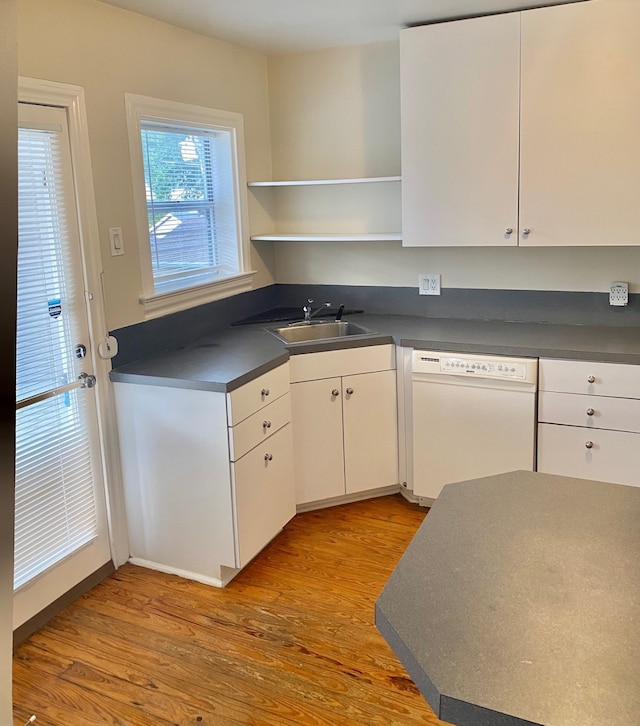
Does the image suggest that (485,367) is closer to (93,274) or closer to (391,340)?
(391,340)

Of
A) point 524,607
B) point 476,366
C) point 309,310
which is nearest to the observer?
point 524,607

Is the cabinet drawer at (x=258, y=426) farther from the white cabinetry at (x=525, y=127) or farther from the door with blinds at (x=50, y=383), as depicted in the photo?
the white cabinetry at (x=525, y=127)

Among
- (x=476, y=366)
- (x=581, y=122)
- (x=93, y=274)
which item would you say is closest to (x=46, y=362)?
(x=93, y=274)

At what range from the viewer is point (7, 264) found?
618mm

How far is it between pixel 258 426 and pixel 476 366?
0.97 m

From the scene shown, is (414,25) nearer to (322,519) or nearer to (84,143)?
(84,143)

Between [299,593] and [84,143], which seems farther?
[299,593]

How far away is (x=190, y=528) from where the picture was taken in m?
2.72

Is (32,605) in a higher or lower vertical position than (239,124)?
lower

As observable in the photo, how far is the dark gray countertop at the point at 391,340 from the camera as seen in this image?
104 inches

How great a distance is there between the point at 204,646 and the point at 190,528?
51cm

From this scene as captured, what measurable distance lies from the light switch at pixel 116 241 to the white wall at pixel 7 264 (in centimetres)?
210

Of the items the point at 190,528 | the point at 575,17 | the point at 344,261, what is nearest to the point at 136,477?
the point at 190,528

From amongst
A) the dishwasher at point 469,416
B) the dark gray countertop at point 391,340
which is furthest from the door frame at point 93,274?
the dishwasher at point 469,416
